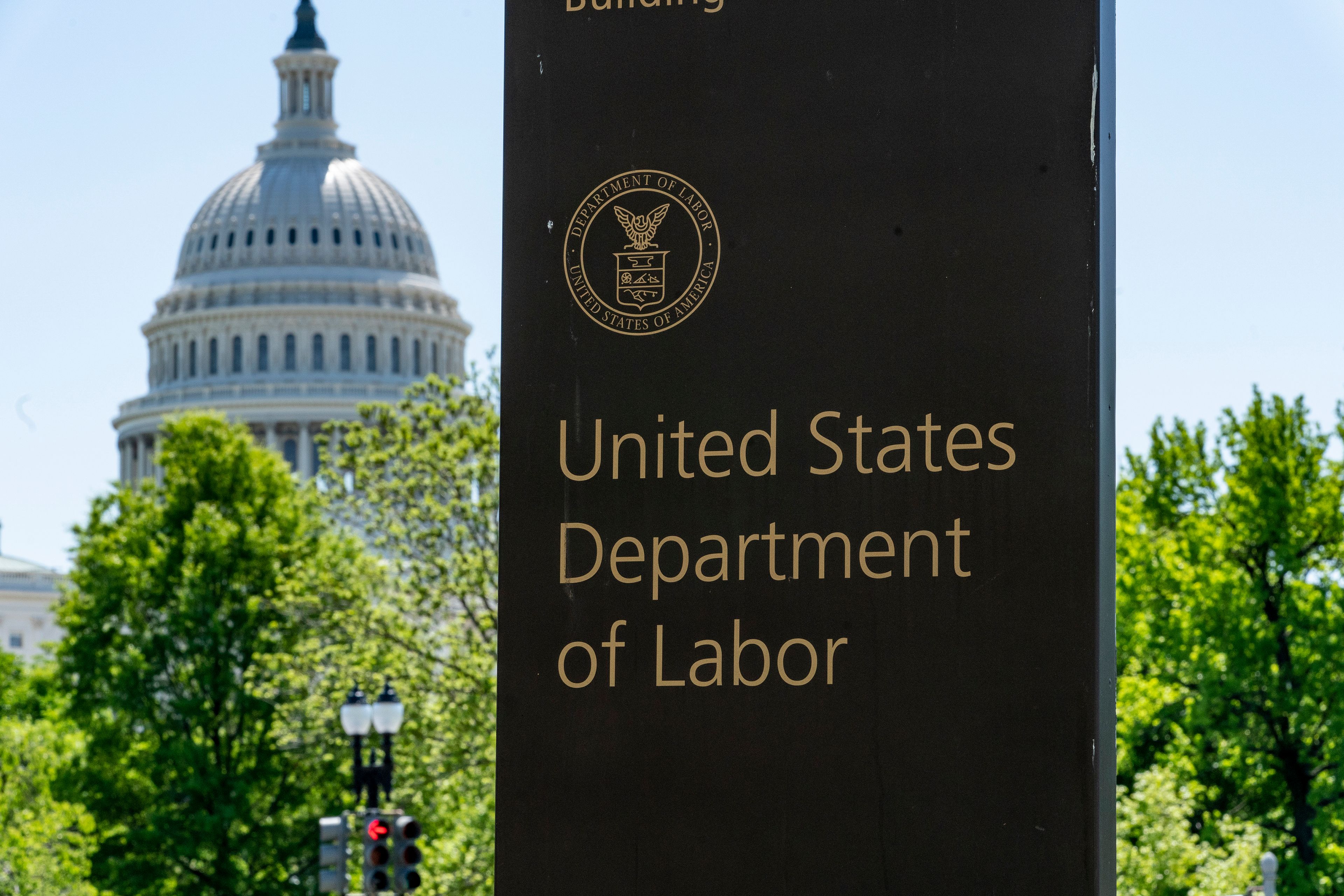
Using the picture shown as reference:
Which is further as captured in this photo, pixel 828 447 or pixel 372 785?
pixel 372 785

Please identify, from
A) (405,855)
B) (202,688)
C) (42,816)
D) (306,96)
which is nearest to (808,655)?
(405,855)

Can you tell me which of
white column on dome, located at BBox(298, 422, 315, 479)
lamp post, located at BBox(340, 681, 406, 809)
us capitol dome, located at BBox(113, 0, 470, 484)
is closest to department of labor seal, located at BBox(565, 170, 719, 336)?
lamp post, located at BBox(340, 681, 406, 809)

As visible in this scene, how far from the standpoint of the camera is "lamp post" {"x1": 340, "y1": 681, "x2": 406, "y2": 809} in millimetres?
20000

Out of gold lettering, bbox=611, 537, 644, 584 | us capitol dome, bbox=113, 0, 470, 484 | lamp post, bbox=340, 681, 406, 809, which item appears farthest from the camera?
us capitol dome, bbox=113, 0, 470, 484

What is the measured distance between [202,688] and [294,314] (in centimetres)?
9622

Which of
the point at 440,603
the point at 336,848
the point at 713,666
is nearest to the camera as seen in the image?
the point at 713,666

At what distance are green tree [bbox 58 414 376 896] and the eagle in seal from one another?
27.1 m

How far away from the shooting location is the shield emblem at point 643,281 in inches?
170

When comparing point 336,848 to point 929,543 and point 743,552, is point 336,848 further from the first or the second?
point 929,543

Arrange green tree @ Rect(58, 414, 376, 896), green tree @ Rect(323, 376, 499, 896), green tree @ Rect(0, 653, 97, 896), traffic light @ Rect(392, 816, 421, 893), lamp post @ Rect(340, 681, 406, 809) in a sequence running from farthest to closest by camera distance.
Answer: green tree @ Rect(0, 653, 97, 896) < green tree @ Rect(58, 414, 376, 896) < green tree @ Rect(323, 376, 499, 896) < lamp post @ Rect(340, 681, 406, 809) < traffic light @ Rect(392, 816, 421, 893)

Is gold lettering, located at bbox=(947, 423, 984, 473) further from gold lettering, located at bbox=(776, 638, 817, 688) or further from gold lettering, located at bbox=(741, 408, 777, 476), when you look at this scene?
gold lettering, located at bbox=(776, 638, 817, 688)

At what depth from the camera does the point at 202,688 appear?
35375mm

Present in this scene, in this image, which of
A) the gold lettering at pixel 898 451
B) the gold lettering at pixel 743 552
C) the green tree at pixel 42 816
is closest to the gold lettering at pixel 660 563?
the gold lettering at pixel 743 552

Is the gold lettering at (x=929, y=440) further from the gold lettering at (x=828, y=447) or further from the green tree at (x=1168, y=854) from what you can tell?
the green tree at (x=1168, y=854)
